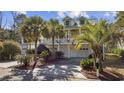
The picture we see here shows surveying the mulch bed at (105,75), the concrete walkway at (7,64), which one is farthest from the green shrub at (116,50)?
the concrete walkway at (7,64)

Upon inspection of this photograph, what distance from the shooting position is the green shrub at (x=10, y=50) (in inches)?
476

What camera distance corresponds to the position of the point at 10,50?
1330cm

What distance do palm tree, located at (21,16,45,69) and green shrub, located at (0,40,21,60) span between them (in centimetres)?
62

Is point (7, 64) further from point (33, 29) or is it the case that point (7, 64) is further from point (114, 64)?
point (114, 64)

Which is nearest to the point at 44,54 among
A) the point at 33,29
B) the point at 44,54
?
the point at 44,54

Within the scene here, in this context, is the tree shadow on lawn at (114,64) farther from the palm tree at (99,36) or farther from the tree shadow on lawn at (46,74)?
the tree shadow on lawn at (46,74)

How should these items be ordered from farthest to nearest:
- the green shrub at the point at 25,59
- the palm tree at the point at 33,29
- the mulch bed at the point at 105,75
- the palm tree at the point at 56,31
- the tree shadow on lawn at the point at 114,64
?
the palm tree at the point at 56,31 < the green shrub at the point at 25,59 < the palm tree at the point at 33,29 < the tree shadow on lawn at the point at 114,64 < the mulch bed at the point at 105,75

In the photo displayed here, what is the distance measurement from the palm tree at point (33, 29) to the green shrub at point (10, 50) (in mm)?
618

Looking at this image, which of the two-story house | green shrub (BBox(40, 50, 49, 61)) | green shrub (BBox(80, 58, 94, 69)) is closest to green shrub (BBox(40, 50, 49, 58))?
green shrub (BBox(40, 50, 49, 61))
